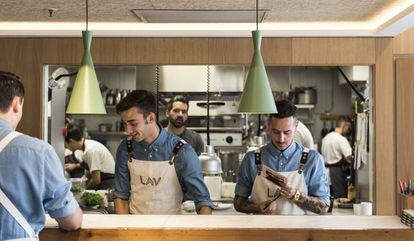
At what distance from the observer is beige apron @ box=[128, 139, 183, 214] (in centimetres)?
309

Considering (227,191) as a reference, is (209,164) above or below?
above

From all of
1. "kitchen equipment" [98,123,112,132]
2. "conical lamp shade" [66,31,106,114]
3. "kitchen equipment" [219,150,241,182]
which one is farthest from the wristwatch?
"kitchen equipment" [98,123,112,132]

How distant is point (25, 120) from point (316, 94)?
5663 millimetres

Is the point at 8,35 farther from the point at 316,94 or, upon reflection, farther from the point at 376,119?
the point at 316,94

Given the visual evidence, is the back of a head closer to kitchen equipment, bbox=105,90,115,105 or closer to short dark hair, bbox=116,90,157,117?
kitchen equipment, bbox=105,90,115,105

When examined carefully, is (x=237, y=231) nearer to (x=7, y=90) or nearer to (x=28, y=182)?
A: (x=28, y=182)

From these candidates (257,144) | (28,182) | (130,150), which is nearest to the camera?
(28,182)

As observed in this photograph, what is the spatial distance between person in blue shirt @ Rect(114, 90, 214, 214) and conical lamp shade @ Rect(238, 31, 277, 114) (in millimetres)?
753

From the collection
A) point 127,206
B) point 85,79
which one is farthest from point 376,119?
point 85,79

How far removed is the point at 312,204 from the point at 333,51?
1655 mm

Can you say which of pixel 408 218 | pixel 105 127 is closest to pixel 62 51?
pixel 408 218

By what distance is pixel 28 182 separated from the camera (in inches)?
71.1

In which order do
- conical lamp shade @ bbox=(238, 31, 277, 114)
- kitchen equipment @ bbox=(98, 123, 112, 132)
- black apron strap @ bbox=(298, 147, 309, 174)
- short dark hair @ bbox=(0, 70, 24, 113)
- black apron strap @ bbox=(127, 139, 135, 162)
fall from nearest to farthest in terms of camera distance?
short dark hair @ bbox=(0, 70, 24, 113), conical lamp shade @ bbox=(238, 31, 277, 114), black apron strap @ bbox=(298, 147, 309, 174), black apron strap @ bbox=(127, 139, 135, 162), kitchen equipment @ bbox=(98, 123, 112, 132)

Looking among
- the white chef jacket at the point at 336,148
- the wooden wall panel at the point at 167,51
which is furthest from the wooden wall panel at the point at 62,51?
the white chef jacket at the point at 336,148
